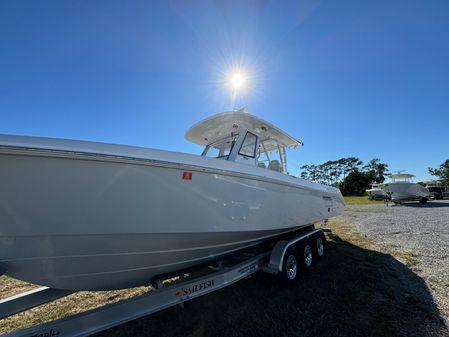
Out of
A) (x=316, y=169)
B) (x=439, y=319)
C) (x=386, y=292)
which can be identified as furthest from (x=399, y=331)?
(x=316, y=169)

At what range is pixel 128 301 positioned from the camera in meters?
2.48

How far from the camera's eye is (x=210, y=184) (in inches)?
107

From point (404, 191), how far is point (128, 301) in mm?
24190

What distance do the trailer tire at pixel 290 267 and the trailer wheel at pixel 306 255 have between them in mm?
184

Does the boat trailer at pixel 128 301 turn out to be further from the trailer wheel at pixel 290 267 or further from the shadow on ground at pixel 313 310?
the shadow on ground at pixel 313 310

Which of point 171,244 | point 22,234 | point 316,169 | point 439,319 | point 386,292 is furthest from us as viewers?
point 316,169

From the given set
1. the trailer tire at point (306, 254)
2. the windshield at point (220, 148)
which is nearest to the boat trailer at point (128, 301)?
the trailer tire at point (306, 254)

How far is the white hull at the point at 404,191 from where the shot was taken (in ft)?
67.2

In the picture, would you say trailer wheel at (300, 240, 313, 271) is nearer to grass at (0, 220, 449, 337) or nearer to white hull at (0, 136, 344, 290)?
grass at (0, 220, 449, 337)

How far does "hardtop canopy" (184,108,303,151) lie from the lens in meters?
4.17

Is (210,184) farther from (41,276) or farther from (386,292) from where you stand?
(386,292)

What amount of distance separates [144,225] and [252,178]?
1.52m

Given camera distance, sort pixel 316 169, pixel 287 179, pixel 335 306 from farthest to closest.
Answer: pixel 316 169 → pixel 287 179 → pixel 335 306

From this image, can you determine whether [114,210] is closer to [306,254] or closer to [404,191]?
[306,254]
